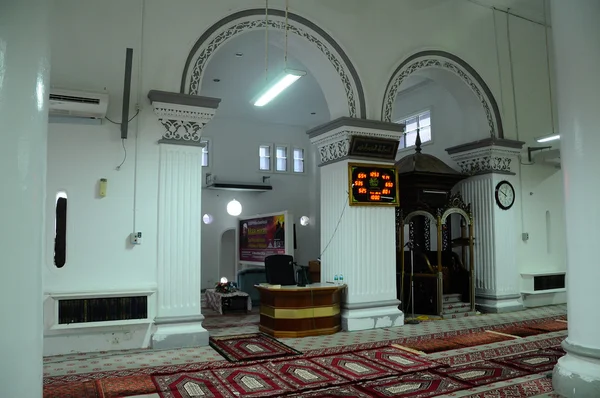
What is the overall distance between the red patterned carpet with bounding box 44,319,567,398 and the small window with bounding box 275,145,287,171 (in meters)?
9.87

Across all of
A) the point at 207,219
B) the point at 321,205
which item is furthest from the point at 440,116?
the point at 207,219

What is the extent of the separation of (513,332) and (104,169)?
21.0 feet

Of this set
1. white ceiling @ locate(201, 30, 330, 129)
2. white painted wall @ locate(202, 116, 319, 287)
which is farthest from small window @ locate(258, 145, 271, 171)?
white ceiling @ locate(201, 30, 330, 129)

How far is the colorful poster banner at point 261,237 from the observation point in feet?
36.9

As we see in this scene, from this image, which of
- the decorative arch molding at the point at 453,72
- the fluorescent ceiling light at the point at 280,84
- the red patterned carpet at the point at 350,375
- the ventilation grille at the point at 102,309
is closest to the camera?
the red patterned carpet at the point at 350,375

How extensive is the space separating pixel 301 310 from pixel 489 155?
511 cm

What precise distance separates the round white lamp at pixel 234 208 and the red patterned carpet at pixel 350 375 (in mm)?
8468

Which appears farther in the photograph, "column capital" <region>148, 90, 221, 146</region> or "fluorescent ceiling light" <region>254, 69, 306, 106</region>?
"column capital" <region>148, 90, 221, 146</region>

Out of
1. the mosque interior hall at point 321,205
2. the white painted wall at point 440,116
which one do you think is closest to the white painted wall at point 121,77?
the mosque interior hall at point 321,205

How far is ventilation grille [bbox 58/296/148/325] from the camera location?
570 cm

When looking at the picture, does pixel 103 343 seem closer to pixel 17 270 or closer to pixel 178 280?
pixel 178 280

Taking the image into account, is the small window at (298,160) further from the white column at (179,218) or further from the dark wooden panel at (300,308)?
the white column at (179,218)

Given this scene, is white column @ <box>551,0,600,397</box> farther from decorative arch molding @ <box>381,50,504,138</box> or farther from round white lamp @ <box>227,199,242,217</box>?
round white lamp @ <box>227,199,242,217</box>

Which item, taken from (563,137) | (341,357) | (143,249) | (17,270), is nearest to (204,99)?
(143,249)
